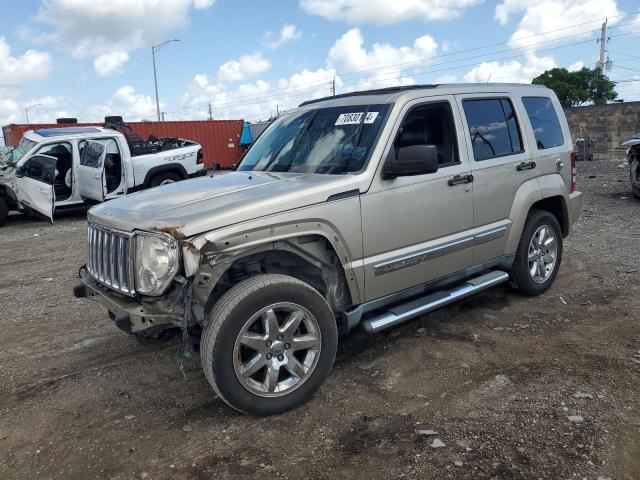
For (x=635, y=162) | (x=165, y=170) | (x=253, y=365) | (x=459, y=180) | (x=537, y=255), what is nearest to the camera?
(x=253, y=365)

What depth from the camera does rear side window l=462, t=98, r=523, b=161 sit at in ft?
14.6

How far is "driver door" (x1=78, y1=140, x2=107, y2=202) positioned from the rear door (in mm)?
8948

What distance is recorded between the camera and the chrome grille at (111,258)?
319cm

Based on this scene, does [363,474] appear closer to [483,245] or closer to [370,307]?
[370,307]

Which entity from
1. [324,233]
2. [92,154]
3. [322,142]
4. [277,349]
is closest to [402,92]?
[322,142]

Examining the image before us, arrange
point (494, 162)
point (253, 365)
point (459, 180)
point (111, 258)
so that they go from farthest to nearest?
point (494, 162)
point (459, 180)
point (111, 258)
point (253, 365)

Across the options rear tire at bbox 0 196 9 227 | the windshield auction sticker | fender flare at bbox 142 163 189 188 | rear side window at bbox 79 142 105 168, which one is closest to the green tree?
fender flare at bbox 142 163 189 188

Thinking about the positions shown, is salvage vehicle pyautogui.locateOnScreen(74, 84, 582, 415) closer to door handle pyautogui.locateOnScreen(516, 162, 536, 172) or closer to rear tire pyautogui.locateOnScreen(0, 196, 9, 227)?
door handle pyautogui.locateOnScreen(516, 162, 536, 172)

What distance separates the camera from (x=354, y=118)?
4.02 meters

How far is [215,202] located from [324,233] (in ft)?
2.36

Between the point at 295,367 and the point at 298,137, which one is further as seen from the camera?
the point at 298,137

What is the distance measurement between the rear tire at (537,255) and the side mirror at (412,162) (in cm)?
190

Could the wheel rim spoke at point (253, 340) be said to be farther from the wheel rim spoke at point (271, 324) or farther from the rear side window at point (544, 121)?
the rear side window at point (544, 121)

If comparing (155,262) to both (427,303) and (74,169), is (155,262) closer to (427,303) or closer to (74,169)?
(427,303)
